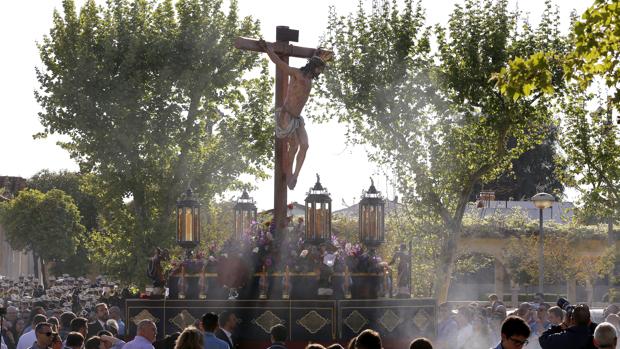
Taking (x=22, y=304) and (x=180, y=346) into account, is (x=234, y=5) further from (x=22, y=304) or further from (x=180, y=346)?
(x=180, y=346)

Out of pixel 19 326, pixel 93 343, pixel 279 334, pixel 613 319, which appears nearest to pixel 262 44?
pixel 613 319

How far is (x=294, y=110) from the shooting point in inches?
764

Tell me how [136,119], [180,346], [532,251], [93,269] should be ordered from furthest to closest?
[93,269] → [532,251] → [136,119] → [180,346]

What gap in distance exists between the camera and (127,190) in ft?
138

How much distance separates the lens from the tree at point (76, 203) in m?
83.7

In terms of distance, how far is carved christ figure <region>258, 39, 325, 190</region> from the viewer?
19.0 meters

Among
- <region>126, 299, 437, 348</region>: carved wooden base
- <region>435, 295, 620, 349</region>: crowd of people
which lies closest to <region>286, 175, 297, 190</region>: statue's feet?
<region>126, 299, 437, 348</region>: carved wooden base

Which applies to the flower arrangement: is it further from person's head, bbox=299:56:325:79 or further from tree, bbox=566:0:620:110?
tree, bbox=566:0:620:110

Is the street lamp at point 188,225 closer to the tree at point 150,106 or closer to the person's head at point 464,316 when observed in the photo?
the person's head at point 464,316

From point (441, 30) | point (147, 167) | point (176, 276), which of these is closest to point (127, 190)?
point (147, 167)

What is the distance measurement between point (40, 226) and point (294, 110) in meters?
62.1

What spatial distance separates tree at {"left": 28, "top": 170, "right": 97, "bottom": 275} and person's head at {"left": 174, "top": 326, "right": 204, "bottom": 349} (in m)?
67.0

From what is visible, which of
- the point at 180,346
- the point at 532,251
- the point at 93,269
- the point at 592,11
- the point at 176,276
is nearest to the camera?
the point at 180,346

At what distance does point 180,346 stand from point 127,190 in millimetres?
32134
